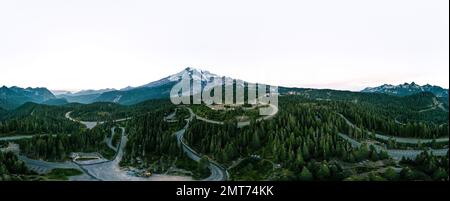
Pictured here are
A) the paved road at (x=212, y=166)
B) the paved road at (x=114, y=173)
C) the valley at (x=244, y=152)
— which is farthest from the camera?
the paved road at (x=114, y=173)

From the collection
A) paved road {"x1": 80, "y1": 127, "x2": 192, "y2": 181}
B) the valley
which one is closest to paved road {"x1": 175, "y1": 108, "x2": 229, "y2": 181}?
the valley

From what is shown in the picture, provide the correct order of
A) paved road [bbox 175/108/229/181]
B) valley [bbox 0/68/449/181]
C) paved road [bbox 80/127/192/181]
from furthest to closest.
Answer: paved road [bbox 80/127/192/181], paved road [bbox 175/108/229/181], valley [bbox 0/68/449/181]

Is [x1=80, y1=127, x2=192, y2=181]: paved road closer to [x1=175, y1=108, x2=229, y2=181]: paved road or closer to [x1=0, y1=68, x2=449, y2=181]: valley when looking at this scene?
[x1=0, y1=68, x2=449, y2=181]: valley

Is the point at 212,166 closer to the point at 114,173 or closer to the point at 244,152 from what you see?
the point at 244,152

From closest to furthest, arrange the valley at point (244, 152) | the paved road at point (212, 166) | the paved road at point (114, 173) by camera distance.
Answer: the valley at point (244, 152)
the paved road at point (212, 166)
the paved road at point (114, 173)

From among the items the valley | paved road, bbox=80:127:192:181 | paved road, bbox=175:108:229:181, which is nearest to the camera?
the valley

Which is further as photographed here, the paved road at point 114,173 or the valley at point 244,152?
the paved road at point 114,173

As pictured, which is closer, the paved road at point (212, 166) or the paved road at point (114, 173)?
the paved road at point (212, 166)

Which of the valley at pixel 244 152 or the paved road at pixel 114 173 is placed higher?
the valley at pixel 244 152

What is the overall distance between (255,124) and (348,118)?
25.7m

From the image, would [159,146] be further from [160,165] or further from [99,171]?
[99,171]

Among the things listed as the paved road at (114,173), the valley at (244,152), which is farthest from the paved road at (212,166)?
the paved road at (114,173)

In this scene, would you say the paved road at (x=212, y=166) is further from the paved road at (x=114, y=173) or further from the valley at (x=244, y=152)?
the paved road at (x=114, y=173)

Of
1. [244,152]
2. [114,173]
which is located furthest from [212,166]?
[114,173]
